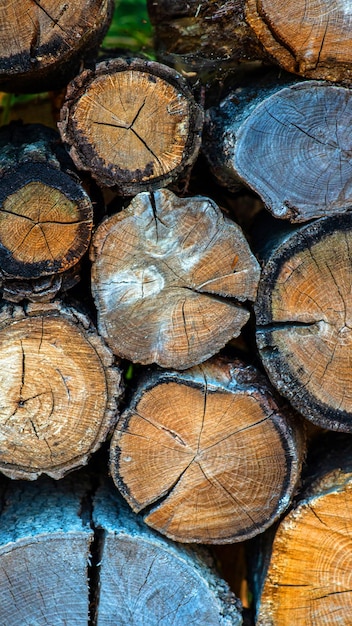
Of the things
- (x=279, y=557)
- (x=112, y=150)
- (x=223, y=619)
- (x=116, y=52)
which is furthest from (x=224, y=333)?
(x=116, y=52)

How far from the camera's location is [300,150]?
188 cm

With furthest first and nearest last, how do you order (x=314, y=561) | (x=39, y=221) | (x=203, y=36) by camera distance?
1. (x=203, y=36)
2. (x=314, y=561)
3. (x=39, y=221)

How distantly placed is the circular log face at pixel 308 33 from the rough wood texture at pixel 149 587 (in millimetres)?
1568

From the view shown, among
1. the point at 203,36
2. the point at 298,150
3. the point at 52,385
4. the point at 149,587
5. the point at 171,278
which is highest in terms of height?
the point at 203,36

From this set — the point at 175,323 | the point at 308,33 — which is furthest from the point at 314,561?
the point at 308,33

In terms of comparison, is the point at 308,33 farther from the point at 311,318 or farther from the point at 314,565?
the point at 314,565

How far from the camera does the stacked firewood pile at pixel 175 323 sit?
1.85 m

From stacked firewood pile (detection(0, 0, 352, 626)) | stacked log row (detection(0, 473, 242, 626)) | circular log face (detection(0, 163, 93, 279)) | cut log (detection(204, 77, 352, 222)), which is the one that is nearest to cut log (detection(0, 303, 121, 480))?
stacked firewood pile (detection(0, 0, 352, 626))

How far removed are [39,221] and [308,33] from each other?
0.97 m

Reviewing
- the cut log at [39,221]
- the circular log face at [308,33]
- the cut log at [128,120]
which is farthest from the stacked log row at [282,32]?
the cut log at [39,221]

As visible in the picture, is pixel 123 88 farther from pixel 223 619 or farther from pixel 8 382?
pixel 223 619

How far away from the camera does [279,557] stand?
82.3 inches

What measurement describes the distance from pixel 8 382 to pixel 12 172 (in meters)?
0.63

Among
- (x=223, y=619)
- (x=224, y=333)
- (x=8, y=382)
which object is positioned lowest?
(x=223, y=619)
